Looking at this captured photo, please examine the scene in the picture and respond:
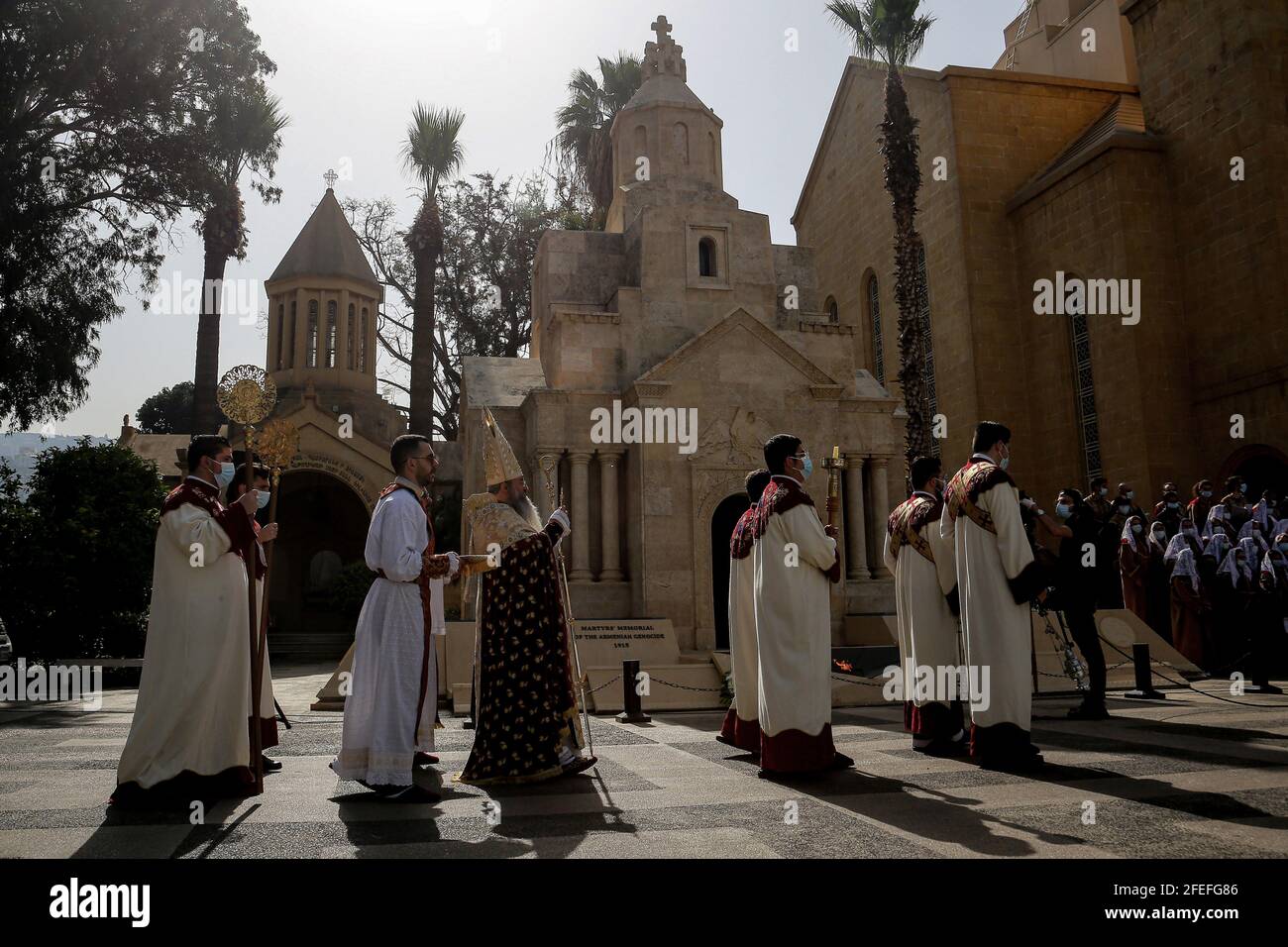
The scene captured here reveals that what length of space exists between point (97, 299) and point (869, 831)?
66.9 feet

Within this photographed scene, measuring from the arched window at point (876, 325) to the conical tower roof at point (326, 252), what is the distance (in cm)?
1903


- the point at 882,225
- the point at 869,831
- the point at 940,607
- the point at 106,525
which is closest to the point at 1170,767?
the point at 940,607

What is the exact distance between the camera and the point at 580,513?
54.9 ft

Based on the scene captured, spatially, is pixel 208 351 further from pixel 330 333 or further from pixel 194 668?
pixel 194 668

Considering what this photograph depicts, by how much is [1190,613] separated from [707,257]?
10.8m

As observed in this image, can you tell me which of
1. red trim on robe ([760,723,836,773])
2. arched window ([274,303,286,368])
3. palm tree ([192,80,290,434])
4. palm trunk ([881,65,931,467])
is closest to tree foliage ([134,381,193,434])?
arched window ([274,303,286,368])

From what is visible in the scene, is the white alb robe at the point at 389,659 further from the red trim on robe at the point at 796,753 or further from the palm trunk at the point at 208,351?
the palm trunk at the point at 208,351

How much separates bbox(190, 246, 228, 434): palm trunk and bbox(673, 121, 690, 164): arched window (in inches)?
548

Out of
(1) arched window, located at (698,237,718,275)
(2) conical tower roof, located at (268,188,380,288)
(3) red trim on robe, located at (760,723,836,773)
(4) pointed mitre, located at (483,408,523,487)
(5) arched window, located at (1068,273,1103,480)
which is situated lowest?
(3) red trim on robe, located at (760,723,836,773)

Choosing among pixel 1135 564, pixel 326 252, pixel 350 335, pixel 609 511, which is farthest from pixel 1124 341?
pixel 326 252

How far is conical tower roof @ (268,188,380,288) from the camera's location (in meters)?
34.9

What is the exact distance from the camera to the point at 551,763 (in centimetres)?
645

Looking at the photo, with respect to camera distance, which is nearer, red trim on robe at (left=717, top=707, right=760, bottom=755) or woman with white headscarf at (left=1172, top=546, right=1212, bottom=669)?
red trim on robe at (left=717, top=707, right=760, bottom=755)

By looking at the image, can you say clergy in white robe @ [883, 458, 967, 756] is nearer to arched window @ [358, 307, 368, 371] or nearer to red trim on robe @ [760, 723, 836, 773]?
red trim on robe @ [760, 723, 836, 773]
